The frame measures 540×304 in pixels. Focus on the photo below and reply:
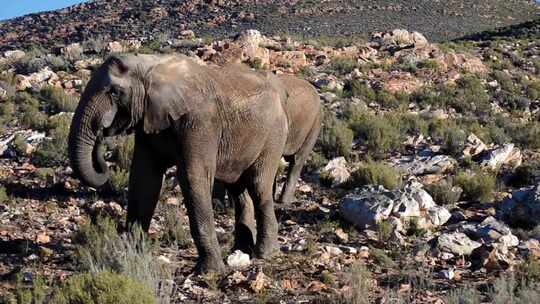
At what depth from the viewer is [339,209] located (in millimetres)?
9523

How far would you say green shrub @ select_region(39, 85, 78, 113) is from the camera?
15641 mm

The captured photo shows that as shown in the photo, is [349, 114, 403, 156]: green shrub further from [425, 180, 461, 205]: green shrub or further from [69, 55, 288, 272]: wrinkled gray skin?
[69, 55, 288, 272]: wrinkled gray skin

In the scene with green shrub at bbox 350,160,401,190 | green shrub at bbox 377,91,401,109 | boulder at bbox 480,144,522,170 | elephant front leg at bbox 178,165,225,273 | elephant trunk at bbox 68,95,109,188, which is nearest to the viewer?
elephant trunk at bbox 68,95,109,188

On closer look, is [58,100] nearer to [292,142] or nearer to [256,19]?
[292,142]

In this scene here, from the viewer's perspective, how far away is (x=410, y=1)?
55062 millimetres

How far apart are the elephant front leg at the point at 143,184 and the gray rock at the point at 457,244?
3.27m

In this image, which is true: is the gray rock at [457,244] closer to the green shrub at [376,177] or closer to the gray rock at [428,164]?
the green shrub at [376,177]

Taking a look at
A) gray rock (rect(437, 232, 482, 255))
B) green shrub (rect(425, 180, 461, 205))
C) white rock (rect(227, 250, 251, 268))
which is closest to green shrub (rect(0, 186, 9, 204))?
white rock (rect(227, 250, 251, 268))

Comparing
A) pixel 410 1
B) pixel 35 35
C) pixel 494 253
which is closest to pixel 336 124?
pixel 494 253

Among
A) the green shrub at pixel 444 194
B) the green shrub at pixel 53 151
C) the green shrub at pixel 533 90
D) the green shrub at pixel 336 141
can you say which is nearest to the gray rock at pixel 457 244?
the green shrub at pixel 444 194

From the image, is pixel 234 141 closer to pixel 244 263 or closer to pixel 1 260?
pixel 244 263

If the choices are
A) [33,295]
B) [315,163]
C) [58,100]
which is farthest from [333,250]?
[58,100]

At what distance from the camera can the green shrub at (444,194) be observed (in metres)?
10.5

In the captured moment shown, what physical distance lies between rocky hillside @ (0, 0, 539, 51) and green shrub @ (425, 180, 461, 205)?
30.1m
